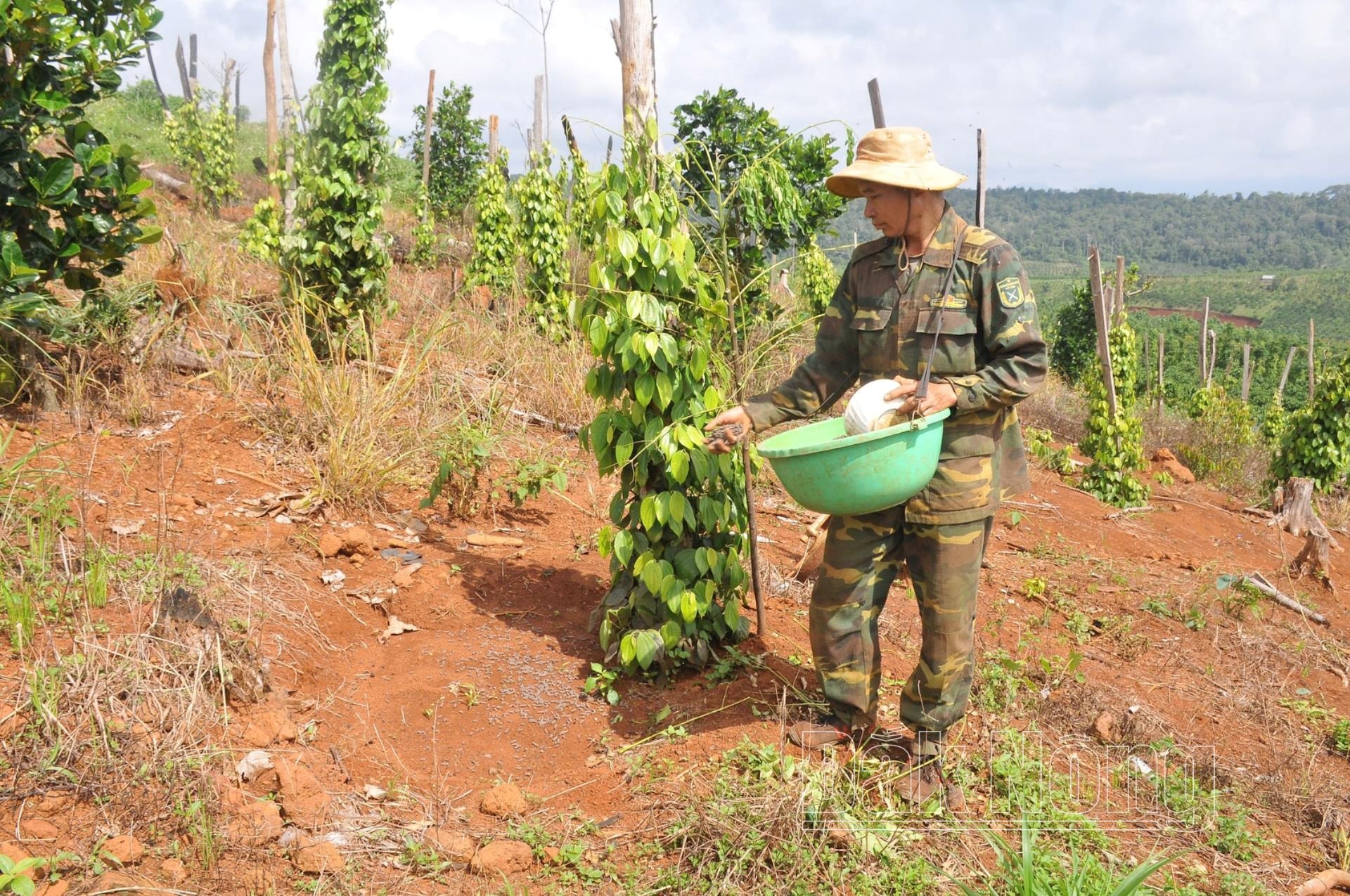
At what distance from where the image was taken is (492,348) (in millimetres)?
7098

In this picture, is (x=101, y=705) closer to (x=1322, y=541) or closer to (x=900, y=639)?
(x=900, y=639)

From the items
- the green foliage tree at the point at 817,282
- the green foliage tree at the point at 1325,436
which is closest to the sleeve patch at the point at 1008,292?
the green foliage tree at the point at 1325,436

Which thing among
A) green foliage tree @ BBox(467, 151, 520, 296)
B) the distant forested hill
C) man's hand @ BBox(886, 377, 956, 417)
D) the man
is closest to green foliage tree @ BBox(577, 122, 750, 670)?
→ the man

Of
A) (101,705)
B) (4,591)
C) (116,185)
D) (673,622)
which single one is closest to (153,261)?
(116,185)

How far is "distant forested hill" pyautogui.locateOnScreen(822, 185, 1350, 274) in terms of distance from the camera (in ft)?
255

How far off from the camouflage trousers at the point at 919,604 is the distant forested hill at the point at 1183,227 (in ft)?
228

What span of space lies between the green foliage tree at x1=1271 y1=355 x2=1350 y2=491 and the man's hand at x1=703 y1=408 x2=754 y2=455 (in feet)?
32.7

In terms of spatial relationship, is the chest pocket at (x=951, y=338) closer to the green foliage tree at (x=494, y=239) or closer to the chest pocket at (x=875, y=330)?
the chest pocket at (x=875, y=330)

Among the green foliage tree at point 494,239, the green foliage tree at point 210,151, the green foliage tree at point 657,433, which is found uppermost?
the green foliage tree at point 210,151

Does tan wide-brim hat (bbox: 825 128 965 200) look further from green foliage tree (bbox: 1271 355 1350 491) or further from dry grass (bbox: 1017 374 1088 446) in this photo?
dry grass (bbox: 1017 374 1088 446)

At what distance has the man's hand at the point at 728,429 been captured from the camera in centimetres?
285

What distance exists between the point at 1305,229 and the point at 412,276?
10702cm

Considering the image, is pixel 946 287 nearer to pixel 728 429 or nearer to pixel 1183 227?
pixel 728 429

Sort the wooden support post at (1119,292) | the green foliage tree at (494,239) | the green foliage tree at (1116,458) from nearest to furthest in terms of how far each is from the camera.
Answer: the green foliage tree at (1116,458), the green foliage tree at (494,239), the wooden support post at (1119,292)
